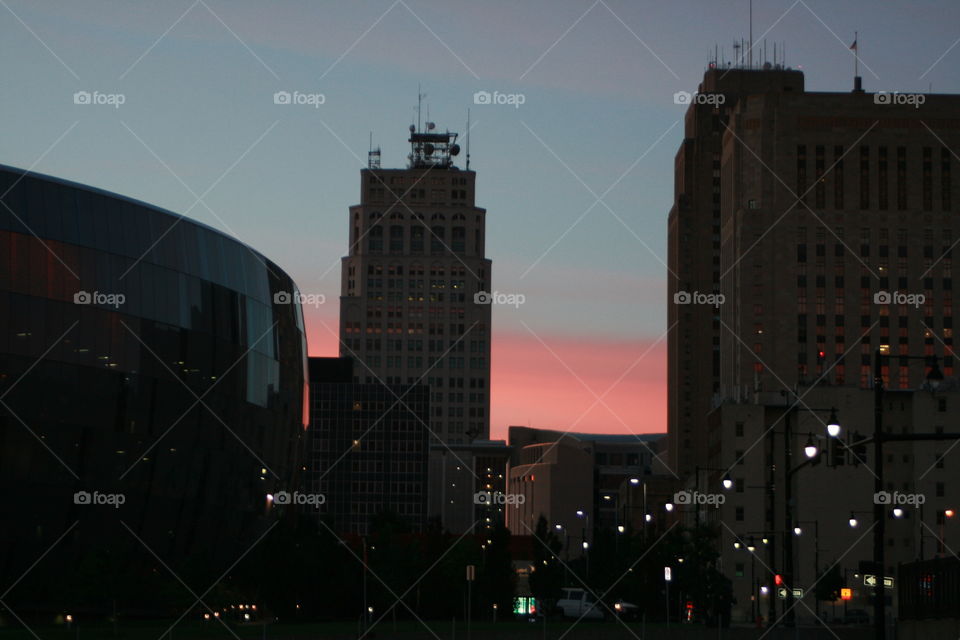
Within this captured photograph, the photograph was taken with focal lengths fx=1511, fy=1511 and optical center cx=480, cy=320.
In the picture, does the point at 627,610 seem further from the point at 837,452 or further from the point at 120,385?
the point at 837,452

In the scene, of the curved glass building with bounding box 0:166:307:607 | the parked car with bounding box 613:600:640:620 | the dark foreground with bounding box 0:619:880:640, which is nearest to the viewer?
the dark foreground with bounding box 0:619:880:640

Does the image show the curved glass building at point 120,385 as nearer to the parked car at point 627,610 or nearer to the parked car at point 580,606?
the parked car at point 580,606

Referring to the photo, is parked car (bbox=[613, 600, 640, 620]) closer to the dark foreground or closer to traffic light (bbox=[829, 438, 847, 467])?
the dark foreground

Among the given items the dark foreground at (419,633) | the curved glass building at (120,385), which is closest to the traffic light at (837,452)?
A: the dark foreground at (419,633)

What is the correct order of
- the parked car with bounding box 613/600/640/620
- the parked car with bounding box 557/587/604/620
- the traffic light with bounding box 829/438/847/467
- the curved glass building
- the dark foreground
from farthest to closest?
1. the parked car with bounding box 557/587/604/620
2. the parked car with bounding box 613/600/640/620
3. the curved glass building
4. the dark foreground
5. the traffic light with bounding box 829/438/847/467

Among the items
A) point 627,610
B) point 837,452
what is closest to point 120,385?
point 627,610

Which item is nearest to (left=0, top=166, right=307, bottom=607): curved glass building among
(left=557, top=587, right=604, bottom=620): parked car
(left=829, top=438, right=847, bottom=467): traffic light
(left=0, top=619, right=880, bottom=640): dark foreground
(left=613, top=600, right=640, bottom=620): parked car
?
(left=0, top=619, right=880, bottom=640): dark foreground

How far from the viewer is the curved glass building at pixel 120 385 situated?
207 feet

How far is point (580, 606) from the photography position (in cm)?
8756

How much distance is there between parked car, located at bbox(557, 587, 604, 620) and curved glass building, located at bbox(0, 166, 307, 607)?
60.6 feet

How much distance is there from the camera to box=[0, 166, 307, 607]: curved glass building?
63.2 m

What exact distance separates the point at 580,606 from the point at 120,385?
3228cm

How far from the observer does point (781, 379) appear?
19238 cm

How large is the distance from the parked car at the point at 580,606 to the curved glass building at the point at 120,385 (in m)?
18.5
